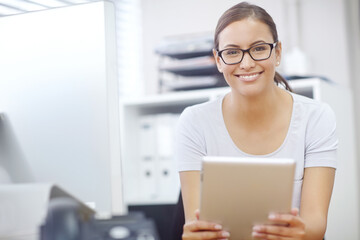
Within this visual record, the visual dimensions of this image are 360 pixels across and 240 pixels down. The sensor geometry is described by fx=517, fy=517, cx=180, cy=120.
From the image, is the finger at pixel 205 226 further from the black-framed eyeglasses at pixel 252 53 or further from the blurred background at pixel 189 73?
the blurred background at pixel 189 73

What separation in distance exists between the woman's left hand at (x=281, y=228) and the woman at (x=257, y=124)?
0.20 metres

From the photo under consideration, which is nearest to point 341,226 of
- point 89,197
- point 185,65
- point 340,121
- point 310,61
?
point 340,121

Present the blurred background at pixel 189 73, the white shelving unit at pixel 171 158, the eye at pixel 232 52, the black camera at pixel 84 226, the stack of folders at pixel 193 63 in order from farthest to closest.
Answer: the stack of folders at pixel 193 63 < the blurred background at pixel 189 73 < the white shelving unit at pixel 171 158 < the eye at pixel 232 52 < the black camera at pixel 84 226

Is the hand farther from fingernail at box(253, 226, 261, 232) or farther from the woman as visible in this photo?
the woman

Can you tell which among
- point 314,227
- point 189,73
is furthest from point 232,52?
point 189,73

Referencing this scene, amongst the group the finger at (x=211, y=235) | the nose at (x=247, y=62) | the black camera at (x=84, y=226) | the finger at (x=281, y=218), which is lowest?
the finger at (x=211, y=235)

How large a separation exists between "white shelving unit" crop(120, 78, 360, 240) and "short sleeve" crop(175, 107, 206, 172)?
83 cm

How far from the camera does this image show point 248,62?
1.38m

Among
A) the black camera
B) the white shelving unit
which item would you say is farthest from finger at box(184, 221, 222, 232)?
the white shelving unit

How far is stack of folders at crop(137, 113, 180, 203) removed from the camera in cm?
257

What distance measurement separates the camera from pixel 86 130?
2.99 feet

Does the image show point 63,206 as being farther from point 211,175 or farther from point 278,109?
point 278,109

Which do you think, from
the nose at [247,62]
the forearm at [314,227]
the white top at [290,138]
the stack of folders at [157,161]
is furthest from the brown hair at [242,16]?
the stack of folders at [157,161]

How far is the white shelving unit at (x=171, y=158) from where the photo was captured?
2.25 meters
